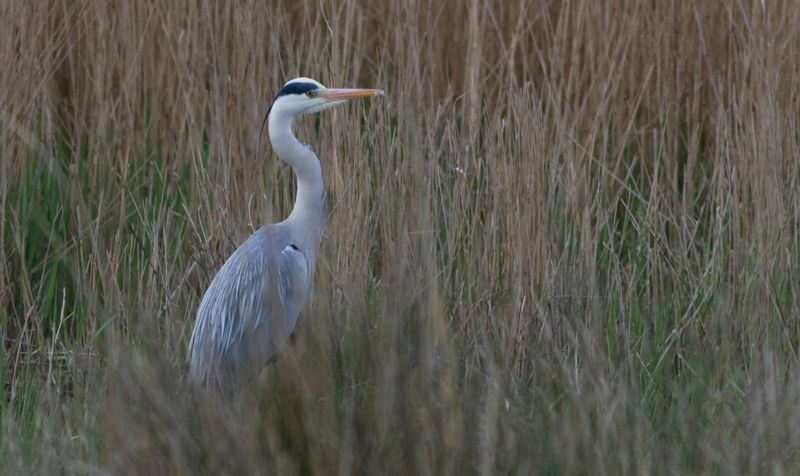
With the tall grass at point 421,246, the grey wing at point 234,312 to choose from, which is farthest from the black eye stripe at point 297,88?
the grey wing at point 234,312

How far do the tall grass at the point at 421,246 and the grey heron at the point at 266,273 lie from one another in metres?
0.07

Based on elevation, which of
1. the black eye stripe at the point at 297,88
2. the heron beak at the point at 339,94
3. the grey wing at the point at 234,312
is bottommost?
the grey wing at the point at 234,312

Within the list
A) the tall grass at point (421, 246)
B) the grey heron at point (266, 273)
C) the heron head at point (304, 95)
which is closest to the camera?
the tall grass at point (421, 246)

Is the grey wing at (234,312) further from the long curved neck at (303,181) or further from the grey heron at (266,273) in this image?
the long curved neck at (303,181)

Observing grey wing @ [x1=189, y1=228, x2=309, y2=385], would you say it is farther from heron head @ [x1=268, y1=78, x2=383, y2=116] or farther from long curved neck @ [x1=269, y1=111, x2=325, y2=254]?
heron head @ [x1=268, y1=78, x2=383, y2=116]

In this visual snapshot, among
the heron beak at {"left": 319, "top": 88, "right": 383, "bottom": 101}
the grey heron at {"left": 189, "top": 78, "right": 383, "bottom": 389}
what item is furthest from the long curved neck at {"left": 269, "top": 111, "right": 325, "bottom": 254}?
the heron beak at {"left": 319, "top": 88, "right": 383, "bottom": 101}

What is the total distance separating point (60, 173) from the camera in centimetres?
376

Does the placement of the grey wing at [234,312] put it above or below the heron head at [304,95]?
below

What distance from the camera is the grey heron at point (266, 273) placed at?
2.88 meters

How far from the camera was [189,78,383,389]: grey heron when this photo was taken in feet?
9.45

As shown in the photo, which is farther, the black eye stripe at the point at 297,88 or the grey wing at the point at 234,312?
the black eye stripe at the point at 297,88

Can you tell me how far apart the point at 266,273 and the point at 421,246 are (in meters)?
0.62

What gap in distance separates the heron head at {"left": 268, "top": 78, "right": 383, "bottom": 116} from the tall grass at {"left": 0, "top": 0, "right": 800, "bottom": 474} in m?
0.11

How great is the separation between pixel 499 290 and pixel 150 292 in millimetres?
851
